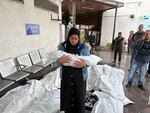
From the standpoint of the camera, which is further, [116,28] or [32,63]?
[116,28]

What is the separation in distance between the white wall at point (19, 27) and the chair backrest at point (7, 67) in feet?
0.38

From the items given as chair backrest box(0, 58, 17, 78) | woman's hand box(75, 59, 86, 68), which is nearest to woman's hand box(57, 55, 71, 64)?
woman's hand box(75, 59, 86, 68)

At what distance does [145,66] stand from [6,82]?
3.14m

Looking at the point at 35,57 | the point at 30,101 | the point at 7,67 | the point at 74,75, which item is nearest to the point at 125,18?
the point at 35,57

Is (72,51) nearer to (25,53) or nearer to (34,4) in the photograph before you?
(25,53)

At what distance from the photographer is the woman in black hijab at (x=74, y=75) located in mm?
2031

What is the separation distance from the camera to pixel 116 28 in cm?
1216

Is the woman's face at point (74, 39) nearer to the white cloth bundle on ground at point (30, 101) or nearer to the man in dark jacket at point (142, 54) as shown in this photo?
the white cloth bundle on ground at point (30, 101)

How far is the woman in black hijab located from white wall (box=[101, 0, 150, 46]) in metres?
10.3

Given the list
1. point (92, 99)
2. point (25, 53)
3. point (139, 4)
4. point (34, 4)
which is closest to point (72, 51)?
point (92, 99)

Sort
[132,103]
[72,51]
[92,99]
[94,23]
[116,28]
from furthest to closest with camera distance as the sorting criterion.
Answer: [94,23], [116,28], [132,103], [92,99], [72,51]

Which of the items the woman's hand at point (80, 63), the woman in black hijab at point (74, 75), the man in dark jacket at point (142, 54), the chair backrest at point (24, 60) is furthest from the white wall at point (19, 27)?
the man in dark jacket at point (142, 54)

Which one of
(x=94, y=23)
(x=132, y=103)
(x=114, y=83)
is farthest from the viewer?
(x=94, y=23)

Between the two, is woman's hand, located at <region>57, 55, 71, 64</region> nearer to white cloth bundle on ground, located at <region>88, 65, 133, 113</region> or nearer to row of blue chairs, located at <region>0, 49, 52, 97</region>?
row of blue chairs, located at <region>0, 49, 52, 97</region>
